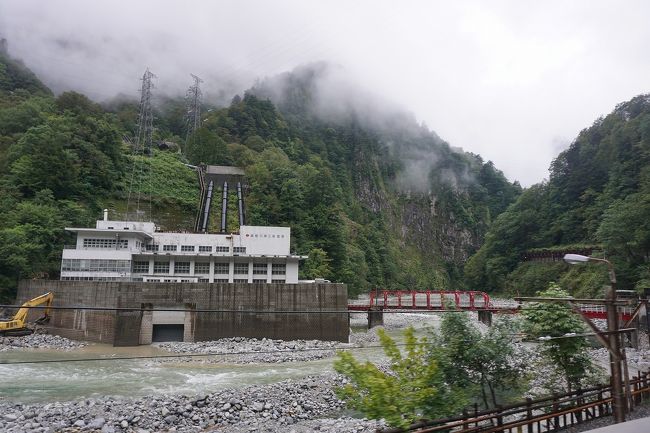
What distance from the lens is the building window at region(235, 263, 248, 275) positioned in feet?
141

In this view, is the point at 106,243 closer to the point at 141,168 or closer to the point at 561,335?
the point at 141,168

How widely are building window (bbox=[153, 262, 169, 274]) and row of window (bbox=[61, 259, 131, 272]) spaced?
248 cm

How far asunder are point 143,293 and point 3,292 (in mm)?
13316

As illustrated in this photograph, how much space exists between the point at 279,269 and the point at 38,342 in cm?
2074

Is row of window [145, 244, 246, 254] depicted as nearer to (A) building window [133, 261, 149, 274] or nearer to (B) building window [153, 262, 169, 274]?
(B) building window [153, 262, 169, 274]

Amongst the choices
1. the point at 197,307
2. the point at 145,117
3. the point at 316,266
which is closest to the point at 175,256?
the point at 197,307

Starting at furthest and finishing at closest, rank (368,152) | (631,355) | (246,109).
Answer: (368,152) → (246,109) → (631,355)

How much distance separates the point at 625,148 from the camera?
6288 cm

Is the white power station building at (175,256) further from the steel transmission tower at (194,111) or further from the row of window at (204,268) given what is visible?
the steel transmission tower at (194,111)

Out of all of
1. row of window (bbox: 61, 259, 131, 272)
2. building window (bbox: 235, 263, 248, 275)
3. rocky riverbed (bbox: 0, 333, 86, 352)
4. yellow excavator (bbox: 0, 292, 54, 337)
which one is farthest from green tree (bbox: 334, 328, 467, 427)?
row of window (bbox: 61, 259, 131, 272)

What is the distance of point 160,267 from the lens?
42031 millimetres

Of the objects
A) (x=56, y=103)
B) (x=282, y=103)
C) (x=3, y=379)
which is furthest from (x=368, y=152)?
(x=3, y=379)

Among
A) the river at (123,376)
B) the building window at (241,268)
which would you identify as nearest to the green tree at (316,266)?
the building window at (241,268)

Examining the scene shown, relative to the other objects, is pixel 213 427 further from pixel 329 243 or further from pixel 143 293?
pixel 329 243
